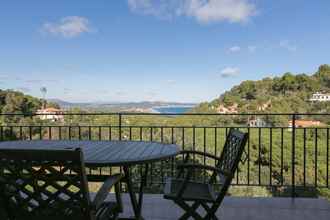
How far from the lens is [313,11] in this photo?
13.1 m

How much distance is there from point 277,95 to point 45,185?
49.6 ft

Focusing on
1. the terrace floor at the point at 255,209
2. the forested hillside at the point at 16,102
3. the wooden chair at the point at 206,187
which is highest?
the forested hillside at the point at 16,102

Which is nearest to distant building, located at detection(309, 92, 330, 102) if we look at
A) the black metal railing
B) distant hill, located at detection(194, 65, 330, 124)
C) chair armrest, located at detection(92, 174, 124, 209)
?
distant hill, located at detection(194, 65, 330, 124)

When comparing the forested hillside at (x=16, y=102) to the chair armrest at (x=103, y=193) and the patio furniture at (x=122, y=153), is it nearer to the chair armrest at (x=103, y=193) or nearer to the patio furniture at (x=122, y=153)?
the patio furniture at (x=122, y=153)

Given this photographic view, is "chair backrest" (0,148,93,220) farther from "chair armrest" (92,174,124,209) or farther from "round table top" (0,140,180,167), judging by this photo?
"round table top" (0,140,180,167)

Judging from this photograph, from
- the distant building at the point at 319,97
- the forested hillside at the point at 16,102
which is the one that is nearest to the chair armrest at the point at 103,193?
the forested hillside at the point at 16,102

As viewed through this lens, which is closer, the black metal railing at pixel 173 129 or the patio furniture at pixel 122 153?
the patio furniture at pixel 122 153

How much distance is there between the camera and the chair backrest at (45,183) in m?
1.58

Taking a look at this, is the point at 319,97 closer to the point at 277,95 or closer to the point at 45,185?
the point at 277,95

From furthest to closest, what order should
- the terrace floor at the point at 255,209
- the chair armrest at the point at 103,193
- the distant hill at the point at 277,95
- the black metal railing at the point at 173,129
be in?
the distant hill at the point at 277,95
the black metal railing at the point at 173,129
the terrace floor at the point at 255,209
the chair armrest at the point at 103,193

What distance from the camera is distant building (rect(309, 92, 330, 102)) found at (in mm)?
14170

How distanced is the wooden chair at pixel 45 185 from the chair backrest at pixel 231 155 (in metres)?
0.93

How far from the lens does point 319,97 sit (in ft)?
47.8

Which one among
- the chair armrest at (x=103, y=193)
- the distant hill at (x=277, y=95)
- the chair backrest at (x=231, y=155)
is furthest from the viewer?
the distant hill at (x=277, y=95)
